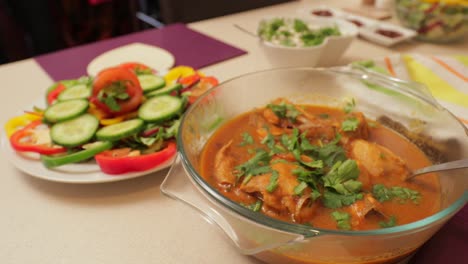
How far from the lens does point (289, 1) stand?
9.26 feet

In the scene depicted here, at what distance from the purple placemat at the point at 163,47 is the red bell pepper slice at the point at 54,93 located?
0.26 metres

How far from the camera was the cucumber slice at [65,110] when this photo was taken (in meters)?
1.16

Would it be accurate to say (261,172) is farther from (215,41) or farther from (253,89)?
(215,41)

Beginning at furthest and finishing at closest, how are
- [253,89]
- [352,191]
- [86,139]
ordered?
1. [253,89]
2. [86,139]
3. [352,191]

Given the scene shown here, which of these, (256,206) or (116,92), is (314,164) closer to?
(256,206)

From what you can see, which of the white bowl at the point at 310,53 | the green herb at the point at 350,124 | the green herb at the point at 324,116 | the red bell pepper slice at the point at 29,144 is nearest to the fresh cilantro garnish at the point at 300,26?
the white bowl at the point at 310,53

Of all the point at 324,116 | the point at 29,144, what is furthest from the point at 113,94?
the point at 324,116

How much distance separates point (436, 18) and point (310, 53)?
0.84m

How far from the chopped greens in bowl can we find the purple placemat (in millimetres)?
228

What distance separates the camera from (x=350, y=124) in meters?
1.02

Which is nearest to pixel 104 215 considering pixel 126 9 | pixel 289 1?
→ pixel 289 1

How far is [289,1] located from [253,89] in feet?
6.15

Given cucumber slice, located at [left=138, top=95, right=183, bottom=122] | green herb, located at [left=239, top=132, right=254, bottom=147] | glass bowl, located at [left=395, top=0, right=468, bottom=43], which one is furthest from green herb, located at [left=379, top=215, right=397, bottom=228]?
glass bowl, located at [left=395, top=0, right=468, bottom=43]

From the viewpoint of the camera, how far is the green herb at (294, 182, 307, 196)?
77cm
